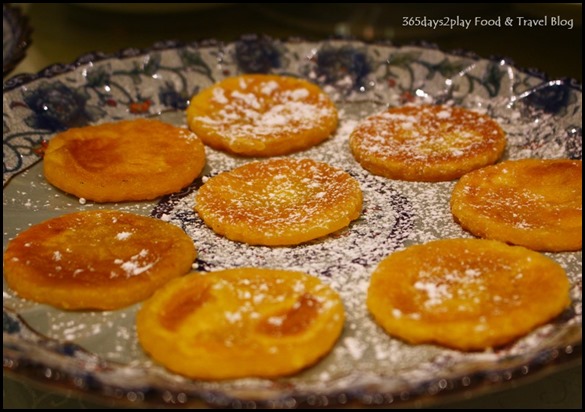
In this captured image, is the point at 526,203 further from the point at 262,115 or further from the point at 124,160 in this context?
the point at 124,160

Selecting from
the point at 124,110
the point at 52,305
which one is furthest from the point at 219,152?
the point at 52,305

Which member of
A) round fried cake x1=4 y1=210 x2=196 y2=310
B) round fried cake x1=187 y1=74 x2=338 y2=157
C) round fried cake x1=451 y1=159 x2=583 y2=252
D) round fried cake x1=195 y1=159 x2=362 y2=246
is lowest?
Answer: round fried cake x1=4 y1=210 x2=196 y2=310

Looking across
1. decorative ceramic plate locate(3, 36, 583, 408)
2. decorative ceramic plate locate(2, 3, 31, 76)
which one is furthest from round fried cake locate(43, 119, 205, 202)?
decorative ceramic plate locate(2, 3, 31, 76)

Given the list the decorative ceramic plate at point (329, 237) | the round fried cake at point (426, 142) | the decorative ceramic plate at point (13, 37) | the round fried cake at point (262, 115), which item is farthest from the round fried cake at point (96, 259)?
the decorative ceramic plate at point (13, 37)

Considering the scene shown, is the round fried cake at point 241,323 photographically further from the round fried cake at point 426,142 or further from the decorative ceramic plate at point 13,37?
the decorative ceramic plate at point 13,37

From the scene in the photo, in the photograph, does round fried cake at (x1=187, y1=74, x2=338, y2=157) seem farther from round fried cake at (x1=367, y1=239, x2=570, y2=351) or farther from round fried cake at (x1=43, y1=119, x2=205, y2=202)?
round fried cake at (x1=367, y1=239, x2=570, y2=351)

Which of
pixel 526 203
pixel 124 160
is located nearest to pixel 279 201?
pixel 124 160
